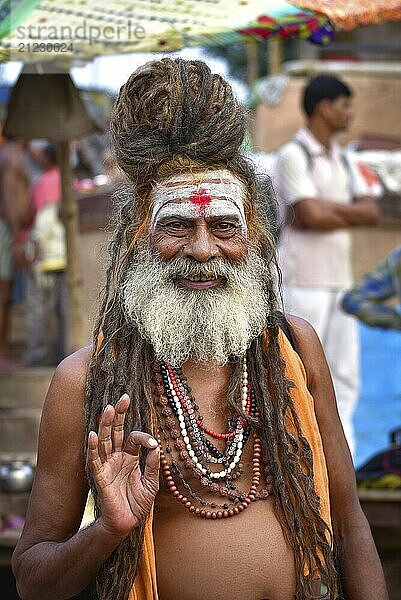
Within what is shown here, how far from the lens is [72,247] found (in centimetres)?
598

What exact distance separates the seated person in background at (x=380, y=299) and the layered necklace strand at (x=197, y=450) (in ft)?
10.5

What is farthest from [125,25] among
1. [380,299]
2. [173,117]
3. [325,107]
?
[325,107]

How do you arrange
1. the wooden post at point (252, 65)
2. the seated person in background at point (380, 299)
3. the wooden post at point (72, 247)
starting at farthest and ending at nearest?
the wooden post at point (252, 65) → the seated person in background at point (380, 299) → the wooden post at point (72, 247)

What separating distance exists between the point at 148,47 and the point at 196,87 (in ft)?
4.57

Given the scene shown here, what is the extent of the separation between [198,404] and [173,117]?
30.4 inches

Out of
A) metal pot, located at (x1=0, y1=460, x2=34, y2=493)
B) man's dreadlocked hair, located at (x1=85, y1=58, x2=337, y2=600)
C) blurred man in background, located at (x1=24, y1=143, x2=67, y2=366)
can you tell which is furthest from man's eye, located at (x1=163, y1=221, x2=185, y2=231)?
blurred man in background, located at (x1=24, y1=143, x2=67, y2=366)

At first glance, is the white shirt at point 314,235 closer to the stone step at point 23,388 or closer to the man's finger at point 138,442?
the stone step at point 23,388

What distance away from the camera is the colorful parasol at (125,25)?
14.1ft

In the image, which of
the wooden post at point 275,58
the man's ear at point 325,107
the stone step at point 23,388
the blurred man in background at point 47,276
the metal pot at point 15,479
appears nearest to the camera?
the metal pot at point 15,479

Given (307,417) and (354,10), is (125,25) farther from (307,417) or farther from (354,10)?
(307,417)

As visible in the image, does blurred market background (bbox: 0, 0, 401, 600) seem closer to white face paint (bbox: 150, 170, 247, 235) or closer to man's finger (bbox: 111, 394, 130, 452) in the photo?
white face paint (bbox: 150, 170, 247, 235)

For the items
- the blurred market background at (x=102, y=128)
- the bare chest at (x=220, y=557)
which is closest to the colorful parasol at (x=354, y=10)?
the blurred market background at (x=102, y=128)

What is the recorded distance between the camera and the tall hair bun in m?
3.04

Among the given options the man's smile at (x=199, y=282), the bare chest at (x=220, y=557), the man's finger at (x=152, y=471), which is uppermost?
the man's smile at (x=199, y=282)
